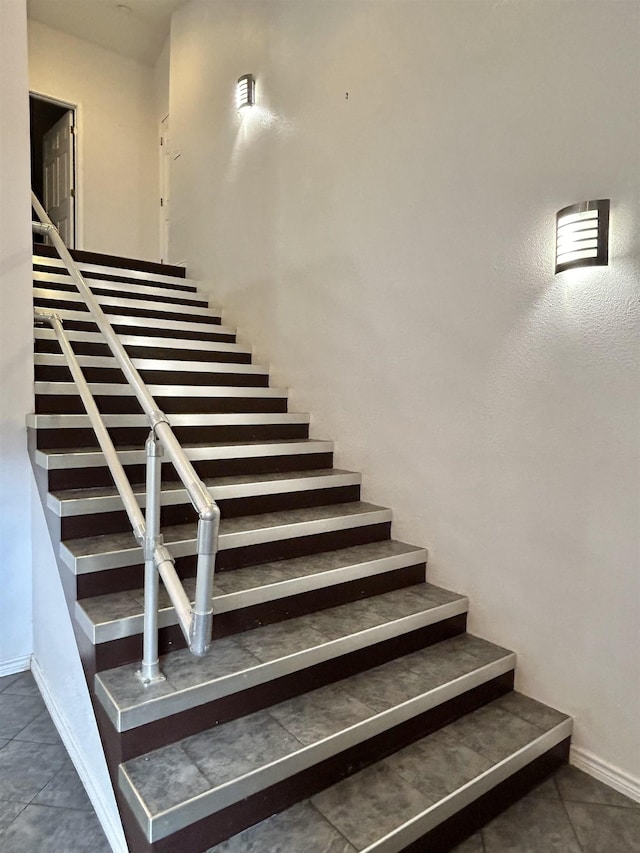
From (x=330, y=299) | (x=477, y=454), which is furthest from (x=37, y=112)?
(x=477, y=454)

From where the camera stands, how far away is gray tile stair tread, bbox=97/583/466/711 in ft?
5.15

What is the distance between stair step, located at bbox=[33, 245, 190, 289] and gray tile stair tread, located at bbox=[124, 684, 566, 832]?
3.27 metres

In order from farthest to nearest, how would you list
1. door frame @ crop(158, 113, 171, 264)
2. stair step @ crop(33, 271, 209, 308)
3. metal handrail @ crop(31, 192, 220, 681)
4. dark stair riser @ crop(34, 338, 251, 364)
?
door frame @ crop(158, 113, 171, 264), stair step @ crop(33, 271, 209, 308), dark stair riser @ crop(34, 338, 251, 364), metal handrail @ crop(31, 192, 220, 681)

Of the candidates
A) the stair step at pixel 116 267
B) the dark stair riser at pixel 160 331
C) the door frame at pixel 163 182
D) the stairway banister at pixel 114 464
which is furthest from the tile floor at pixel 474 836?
the door frame at pixel 163 182

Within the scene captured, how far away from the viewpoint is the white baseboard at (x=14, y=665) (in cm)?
264

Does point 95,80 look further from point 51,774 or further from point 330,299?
point 51,774

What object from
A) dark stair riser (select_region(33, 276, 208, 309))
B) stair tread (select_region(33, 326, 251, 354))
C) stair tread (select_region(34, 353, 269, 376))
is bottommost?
stair tread (select_region(34, 353, 269, 376))

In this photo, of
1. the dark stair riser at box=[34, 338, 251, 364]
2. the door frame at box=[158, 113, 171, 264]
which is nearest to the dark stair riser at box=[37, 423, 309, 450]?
the dark stair riser at box=[34, 338, 251, 364]

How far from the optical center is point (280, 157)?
3.57 m

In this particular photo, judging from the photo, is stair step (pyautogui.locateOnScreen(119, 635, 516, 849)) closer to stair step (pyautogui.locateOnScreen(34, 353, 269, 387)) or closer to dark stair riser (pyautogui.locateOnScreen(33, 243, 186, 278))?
stair step (pyautogui.locateOnScreen(34, 353, 269, 387))

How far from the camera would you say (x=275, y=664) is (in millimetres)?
1747

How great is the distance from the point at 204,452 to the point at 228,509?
34cm

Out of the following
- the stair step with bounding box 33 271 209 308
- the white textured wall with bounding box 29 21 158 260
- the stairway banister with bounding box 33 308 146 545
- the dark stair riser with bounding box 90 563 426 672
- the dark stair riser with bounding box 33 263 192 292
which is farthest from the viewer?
the white textured wall with bounding box 29 21 158 260

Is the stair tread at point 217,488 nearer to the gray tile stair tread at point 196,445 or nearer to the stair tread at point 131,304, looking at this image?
the gray tile stair tread at point 196,445
